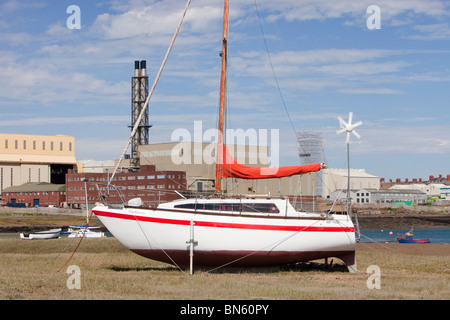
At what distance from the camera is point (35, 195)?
492 ft

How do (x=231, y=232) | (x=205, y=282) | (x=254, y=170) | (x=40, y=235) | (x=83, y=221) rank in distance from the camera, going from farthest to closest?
(x=83, y=221) → (x=40, y=235) → (x=254, y=170) → (x=231, y=232) → (x=205, y=282)

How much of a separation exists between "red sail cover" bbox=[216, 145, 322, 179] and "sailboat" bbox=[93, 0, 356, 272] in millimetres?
248

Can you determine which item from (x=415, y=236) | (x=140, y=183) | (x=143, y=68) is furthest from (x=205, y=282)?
(x=143, y=68)

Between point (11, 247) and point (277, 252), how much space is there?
876 inches

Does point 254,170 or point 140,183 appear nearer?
point 254,170

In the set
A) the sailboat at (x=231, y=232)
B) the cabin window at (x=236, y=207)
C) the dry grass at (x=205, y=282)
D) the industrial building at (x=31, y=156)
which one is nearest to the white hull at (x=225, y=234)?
the sailboat at (x=231, y=232)

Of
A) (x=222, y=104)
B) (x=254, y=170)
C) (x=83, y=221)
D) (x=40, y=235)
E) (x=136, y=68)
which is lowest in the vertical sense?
(x=83, y=221)

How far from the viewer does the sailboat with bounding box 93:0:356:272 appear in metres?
25.4

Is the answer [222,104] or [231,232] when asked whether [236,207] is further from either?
[222,104]

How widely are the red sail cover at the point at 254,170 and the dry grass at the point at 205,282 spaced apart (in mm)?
4257

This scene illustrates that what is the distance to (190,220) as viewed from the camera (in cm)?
2522

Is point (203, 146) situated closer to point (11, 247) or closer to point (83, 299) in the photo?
point (11, 247)

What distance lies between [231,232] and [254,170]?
3708 millimetres

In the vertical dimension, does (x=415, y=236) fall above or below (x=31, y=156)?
below
